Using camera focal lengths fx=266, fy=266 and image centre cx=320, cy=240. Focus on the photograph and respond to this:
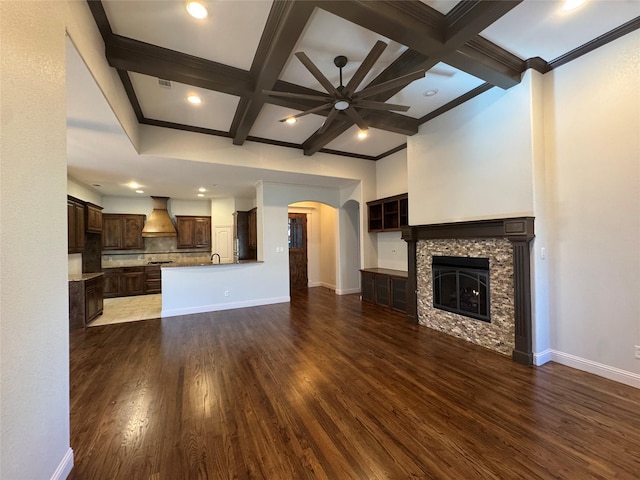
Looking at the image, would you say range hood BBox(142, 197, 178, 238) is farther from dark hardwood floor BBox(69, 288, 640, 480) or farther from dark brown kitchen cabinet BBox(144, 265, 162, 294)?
dark hardwood floor BBox(69, 288, 640, 480)

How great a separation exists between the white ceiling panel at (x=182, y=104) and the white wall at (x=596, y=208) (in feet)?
12.7

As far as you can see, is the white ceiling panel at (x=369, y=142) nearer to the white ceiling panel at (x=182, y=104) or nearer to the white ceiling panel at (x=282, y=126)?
the white ceiling panel at (x=282, y=126)

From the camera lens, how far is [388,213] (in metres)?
5.78

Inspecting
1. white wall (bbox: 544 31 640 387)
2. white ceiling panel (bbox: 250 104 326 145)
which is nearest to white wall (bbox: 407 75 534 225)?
white wall (bbox: 544 31 640 387)

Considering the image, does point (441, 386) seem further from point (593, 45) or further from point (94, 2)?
point (94, 2)

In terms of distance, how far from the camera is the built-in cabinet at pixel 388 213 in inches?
211

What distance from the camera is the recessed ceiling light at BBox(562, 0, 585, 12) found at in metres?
2.14

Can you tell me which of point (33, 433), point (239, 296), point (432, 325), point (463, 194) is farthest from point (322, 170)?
point (33, 433)

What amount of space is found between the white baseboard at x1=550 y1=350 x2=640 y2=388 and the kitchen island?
4640mm

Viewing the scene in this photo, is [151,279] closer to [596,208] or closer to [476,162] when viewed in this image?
[476,162]

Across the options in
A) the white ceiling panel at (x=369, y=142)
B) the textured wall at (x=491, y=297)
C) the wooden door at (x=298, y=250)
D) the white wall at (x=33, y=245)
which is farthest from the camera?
the wooden door at (x=298, y=250)

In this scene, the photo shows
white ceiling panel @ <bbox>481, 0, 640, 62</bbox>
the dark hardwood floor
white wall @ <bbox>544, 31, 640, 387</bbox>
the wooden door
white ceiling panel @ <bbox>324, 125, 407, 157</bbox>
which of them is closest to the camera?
the dark hardwood floor

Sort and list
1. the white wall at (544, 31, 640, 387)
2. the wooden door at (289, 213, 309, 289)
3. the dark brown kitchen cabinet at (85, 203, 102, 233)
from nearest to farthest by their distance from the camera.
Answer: the white wall at (544, 31, 640, 387) < the dark brown kitchen cabinet at (85, 203, 102, 233) < the wooden door at (289, 213, 309, 289)

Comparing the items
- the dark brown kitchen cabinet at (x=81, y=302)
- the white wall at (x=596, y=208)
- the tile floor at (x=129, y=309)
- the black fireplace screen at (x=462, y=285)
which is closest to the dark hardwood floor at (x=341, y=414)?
the white wall at (x=596, y=208)
